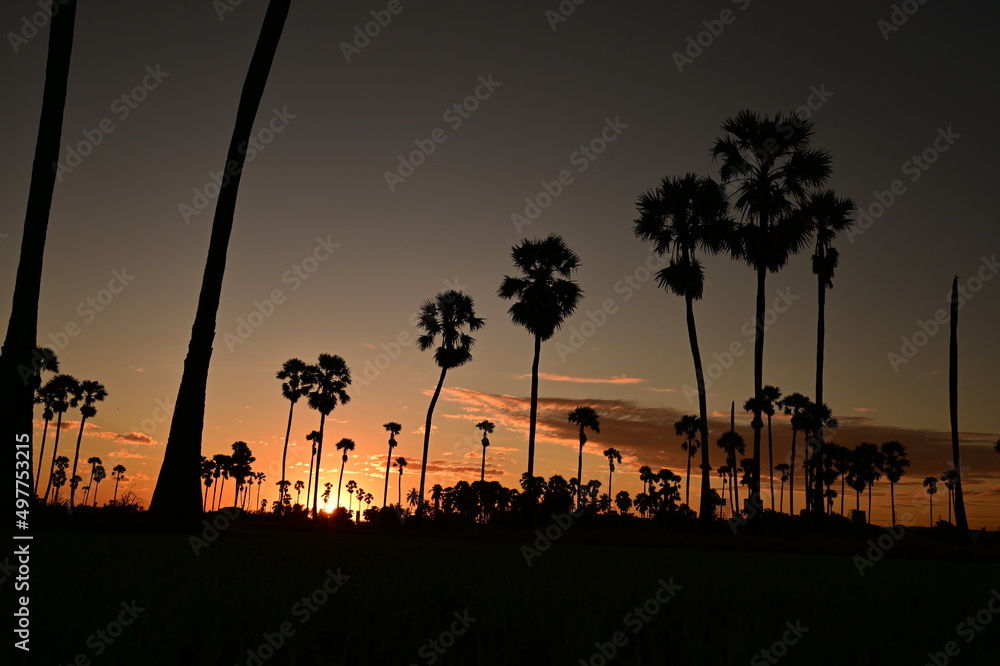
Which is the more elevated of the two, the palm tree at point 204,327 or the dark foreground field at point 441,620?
the palm tree at point 204,327

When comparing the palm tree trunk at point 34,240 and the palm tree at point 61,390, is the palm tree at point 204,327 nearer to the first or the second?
the palm tree trunk at point 34,240

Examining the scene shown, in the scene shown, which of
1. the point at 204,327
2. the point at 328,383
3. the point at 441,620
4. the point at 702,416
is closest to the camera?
the point at 441,620

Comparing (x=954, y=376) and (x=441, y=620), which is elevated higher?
(x=954, y=376)

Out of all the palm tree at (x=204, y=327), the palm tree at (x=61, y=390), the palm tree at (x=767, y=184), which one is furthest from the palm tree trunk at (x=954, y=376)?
the palm tree at (x=61, y=390)

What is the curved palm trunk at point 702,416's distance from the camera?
26.9 m

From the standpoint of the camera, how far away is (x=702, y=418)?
2786 cm

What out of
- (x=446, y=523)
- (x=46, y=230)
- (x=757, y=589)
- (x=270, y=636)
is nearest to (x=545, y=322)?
(x=446, y=523)

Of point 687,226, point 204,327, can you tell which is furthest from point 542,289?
point 204,327

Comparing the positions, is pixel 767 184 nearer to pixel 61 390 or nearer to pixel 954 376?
pixel 954 376

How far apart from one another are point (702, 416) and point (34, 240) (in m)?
23.1

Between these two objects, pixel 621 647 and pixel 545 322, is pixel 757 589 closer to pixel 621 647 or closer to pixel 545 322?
pixel 621 647

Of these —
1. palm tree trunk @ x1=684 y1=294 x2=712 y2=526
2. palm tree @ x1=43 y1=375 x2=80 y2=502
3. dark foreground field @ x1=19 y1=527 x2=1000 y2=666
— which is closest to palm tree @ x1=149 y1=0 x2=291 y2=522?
dark foreground field @ x1=19 y1=527 x2=1000 y2=666

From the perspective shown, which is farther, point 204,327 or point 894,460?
point 894,460

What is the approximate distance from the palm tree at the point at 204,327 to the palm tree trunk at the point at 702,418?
19836 millimetres
